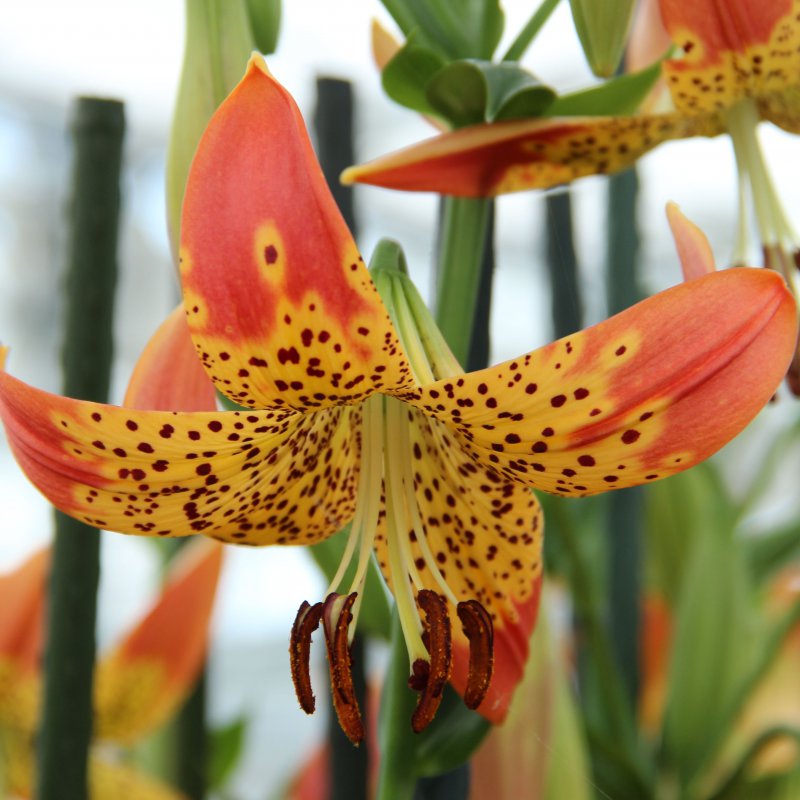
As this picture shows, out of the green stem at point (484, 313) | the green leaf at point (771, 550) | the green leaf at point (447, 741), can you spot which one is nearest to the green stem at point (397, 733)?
the green leaf at point (447, 741)

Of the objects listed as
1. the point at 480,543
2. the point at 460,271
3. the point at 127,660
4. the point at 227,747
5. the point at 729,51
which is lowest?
the point at 227,747

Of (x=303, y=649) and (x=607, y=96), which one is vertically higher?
(x=607, y=96)

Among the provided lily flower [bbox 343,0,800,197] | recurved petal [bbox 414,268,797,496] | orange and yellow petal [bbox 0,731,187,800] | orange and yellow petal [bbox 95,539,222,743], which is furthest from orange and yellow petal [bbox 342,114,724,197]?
orange and yellow petal [bbox 0,731,187,800]

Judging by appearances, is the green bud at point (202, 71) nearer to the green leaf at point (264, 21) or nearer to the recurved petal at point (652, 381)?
the green leaf at point (264, 21)

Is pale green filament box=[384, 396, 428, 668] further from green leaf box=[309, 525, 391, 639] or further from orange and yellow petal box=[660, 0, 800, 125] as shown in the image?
orange and yellow petal box=[660, 0, 800, 125]

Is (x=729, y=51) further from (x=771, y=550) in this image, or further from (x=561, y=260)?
(x=771, y=550)

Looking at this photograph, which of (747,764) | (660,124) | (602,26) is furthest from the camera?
(747,764)

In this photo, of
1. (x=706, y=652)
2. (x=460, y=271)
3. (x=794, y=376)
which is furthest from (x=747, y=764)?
(x=460, y=271)
